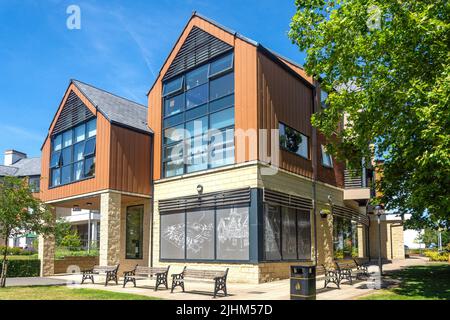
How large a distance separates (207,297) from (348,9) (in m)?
11.0

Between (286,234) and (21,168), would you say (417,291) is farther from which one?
(21,168)

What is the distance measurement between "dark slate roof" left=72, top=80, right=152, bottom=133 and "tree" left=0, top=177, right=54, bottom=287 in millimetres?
5290

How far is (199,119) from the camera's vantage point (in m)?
21.1

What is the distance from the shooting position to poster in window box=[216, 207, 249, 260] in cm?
1803

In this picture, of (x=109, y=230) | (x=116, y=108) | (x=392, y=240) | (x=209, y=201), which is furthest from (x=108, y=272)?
(x=392, y=240)

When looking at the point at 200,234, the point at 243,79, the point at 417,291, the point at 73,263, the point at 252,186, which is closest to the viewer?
the point at 417,291

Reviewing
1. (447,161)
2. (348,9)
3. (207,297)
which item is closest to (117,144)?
(207,297)

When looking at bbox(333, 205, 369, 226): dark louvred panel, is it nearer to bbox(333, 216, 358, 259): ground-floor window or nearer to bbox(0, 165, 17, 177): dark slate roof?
bbox(333, 216, 358, 259): ground-floor window

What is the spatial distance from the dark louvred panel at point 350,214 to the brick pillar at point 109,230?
11.2 metres

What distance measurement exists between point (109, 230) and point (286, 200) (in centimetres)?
813

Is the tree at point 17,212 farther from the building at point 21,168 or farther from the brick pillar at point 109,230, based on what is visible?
the building at point 21,168

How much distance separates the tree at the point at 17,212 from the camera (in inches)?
698

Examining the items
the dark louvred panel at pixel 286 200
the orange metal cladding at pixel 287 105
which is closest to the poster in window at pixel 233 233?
the dark louvred panel at pixel 286 200

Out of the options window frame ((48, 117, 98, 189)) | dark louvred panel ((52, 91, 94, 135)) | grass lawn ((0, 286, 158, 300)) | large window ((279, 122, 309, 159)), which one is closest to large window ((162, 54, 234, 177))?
large window ((279, 122, 309, 159))
